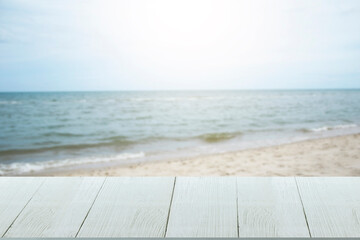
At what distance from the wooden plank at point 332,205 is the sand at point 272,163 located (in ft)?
2.00

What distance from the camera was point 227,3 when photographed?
1.54 meters

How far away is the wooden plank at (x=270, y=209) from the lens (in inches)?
39.2

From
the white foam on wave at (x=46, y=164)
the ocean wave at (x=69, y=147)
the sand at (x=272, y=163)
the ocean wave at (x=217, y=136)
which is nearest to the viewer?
the sand at (x=272, y=163)

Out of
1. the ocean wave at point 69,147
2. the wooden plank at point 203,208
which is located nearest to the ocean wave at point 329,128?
the ocean wave at point 69,147

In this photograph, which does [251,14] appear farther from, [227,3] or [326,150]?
[326,150]

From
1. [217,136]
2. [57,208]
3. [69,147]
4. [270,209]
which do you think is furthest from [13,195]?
[217,136]

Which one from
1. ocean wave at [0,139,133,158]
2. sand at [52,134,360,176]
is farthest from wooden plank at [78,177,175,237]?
ocean wave at [0,139,133,158]

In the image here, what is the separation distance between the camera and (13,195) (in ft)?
4.10

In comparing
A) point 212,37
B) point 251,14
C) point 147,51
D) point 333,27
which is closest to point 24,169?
point 147,51

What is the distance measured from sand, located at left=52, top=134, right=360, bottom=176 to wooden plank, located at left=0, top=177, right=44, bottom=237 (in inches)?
39.3

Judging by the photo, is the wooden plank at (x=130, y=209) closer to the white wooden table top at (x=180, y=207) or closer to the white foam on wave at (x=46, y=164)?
the white wooden table top at (x=180, y=207)

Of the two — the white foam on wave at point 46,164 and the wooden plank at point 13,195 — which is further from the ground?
the wooden plank at point 13,195

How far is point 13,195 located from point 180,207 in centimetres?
56

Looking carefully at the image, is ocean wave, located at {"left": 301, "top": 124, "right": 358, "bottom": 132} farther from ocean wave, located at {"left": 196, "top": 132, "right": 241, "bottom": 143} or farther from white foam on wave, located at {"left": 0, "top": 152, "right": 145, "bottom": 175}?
white foam on wave, located at {"left": 0, "top": 152, "right": 145, "bottom": 175}
